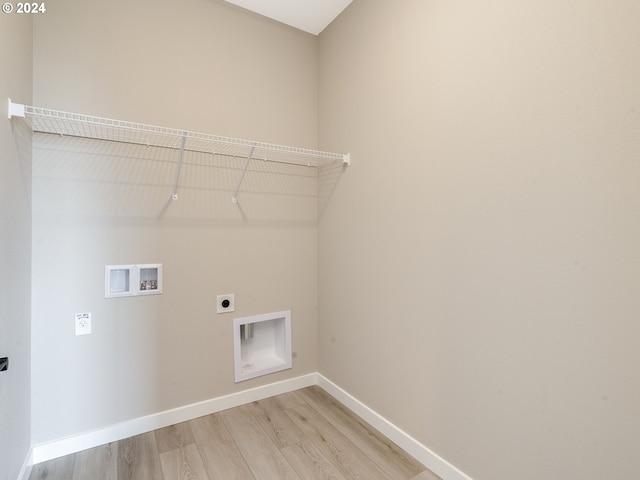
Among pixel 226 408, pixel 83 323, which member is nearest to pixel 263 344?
pixel 226 408

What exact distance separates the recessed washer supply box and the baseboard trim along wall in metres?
0.74

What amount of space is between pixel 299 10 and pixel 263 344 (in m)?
2.39

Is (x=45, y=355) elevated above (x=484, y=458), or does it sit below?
above

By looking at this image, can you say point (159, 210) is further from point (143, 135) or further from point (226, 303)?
point (226, 303)

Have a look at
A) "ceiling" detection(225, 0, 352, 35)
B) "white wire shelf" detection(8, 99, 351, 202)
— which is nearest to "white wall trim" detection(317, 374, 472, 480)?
"white wire shelf" detection(8, 99, 351, 202)

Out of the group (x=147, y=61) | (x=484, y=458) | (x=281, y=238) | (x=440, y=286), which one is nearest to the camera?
(x=484, y=458)

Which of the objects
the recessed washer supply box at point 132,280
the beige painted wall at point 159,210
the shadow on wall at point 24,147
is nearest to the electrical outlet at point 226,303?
the beige painted wall at point 159,210

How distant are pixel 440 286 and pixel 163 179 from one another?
1.66 meters

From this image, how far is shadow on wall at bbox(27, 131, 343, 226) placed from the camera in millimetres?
1620

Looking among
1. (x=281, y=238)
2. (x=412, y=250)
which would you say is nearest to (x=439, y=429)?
(x=412, y=250)

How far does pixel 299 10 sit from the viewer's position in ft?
7.00

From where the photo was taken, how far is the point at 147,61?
5.93ft

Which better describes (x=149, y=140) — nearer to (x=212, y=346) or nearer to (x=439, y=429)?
(x=212, y=346)

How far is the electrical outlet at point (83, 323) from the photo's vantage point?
5.42ft
